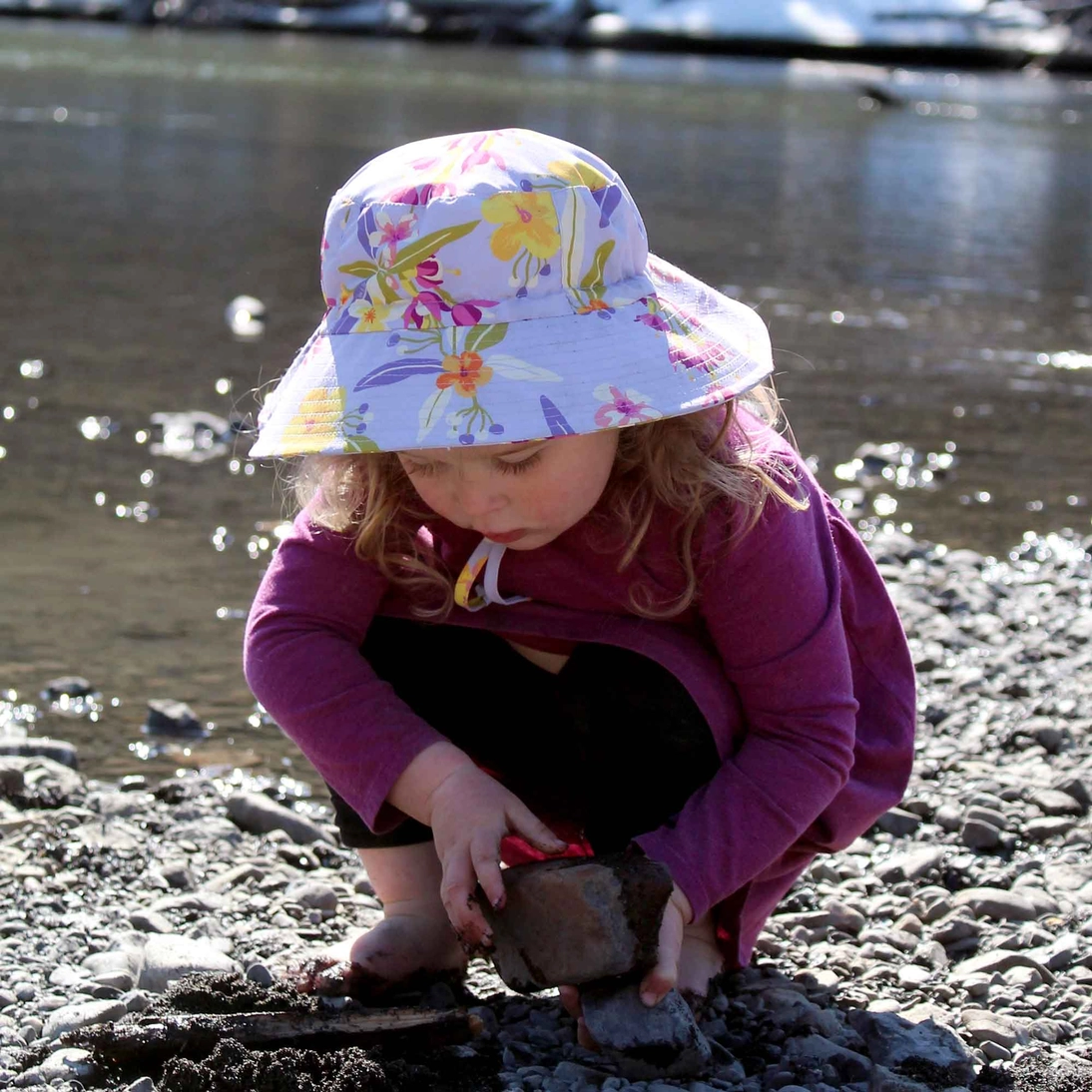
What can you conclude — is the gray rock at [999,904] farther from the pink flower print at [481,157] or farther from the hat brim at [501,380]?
the pink flower print at [481,157]

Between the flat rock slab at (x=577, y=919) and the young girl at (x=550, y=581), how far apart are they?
0.11 feet

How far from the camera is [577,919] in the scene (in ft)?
6.32

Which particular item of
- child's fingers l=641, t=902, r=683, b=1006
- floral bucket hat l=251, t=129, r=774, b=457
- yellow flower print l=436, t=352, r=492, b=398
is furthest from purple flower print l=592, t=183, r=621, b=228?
child's fingers l=641, t=902, r=683, b=1006

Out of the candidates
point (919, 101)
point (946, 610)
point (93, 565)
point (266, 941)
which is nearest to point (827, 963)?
point (266, 941)

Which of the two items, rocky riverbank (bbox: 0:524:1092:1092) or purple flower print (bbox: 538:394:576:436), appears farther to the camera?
rocky riverbank (bbox: 0:524:1092:1092)

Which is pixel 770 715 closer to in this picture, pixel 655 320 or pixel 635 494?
pixel 635 494

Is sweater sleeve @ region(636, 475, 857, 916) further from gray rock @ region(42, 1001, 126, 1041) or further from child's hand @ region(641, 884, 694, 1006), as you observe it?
gray rock @ region(42, 1001, 126, 1041)

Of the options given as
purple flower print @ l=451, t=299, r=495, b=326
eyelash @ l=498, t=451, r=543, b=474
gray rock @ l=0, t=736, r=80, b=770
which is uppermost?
purple flower print @ l=451, t=299, r=495, b=326

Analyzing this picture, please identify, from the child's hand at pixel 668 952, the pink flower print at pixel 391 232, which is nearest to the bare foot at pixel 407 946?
the child's hand at pixel 668 952

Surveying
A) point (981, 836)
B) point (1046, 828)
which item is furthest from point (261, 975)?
point (1046, 828)

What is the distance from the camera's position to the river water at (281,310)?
3648 mm

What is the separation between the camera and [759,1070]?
1999mm

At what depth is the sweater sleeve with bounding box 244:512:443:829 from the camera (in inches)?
81.4

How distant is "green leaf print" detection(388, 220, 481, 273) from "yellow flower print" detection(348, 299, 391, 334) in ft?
0.16
